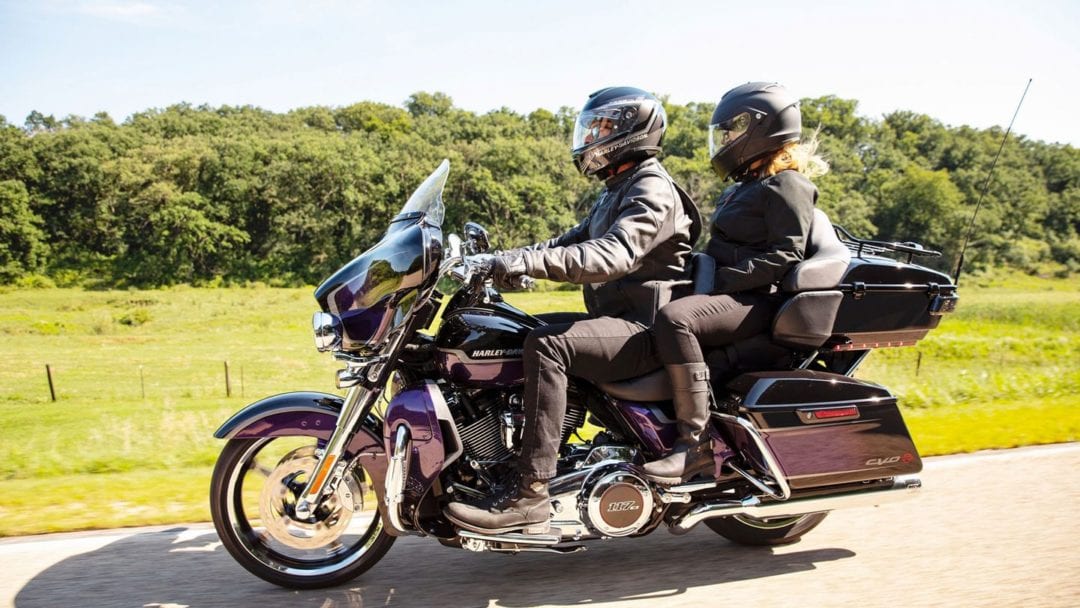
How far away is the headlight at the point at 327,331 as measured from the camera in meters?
3.19

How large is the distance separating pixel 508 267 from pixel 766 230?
1.19 m

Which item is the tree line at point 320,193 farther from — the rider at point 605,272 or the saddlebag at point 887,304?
the rider at point 605,272

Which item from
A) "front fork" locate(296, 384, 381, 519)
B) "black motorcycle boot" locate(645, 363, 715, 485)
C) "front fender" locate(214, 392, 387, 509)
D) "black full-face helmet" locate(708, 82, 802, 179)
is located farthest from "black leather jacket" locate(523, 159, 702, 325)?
"front fender" locate(214, 392, 387, 509)

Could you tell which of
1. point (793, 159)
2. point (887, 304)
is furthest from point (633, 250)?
point (887, 304)

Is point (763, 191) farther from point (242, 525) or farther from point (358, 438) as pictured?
point (242, 525)

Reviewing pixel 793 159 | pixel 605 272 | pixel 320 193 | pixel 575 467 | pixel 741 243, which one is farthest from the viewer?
pixel 320 193

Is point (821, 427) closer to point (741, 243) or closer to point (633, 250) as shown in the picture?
point (741, 243)

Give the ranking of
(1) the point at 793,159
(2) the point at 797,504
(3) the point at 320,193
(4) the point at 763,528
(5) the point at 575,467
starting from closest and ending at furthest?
(5) the point at 575,467 → (2) the point at 797,504 → (1) the point at 793,159 → (4) the point at 763,528 → (3) the point at 320,193

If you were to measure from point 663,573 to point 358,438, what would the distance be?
1.45 meters

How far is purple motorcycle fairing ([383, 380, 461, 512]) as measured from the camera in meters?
3.28

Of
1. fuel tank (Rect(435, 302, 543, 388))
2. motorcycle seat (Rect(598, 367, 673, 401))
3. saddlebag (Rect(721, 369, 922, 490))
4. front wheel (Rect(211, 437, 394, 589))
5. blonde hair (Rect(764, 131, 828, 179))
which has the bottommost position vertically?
front wheel (Rect(211, 437, 394, 589))

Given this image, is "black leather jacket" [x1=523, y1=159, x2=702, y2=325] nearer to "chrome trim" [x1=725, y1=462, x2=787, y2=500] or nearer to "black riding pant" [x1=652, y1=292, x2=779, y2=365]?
"black riding pant" [x1=652, y1=292, x2=779, y2=365]

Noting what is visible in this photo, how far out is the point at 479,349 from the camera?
10.9ft

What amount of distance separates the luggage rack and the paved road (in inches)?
53.8
